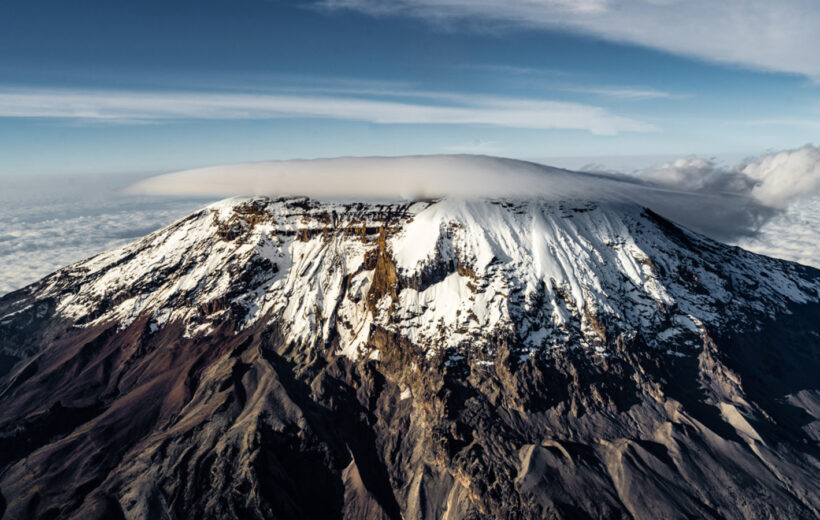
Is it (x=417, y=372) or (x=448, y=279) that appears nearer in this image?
(x=417, y=372)

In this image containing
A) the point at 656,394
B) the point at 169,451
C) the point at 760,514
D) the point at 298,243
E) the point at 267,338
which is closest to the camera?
the point at 760,514

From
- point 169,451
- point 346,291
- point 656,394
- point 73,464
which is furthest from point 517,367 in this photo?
point 73,464

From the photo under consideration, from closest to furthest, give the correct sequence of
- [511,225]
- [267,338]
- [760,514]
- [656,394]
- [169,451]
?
1. [760,514]
2. [169,451]
3. [656,394]
4. [267,338]
5. [511,225]

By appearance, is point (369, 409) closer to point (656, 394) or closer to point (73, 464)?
point (73, 464)

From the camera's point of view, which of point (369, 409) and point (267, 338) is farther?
point (267, 338)

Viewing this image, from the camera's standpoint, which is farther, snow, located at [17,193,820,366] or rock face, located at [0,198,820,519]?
snow, located at [17,193,820,366]

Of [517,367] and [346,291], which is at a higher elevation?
[346,291]

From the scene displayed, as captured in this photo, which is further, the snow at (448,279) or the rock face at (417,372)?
the snow at (448,279)

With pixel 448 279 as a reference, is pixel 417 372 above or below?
below
